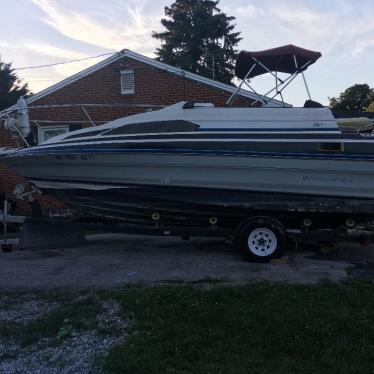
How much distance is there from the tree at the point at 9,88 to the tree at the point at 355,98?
69.3 feet

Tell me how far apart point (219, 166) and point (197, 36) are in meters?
29.7

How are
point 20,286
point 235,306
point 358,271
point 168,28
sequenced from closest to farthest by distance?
point 235,306 < point 20,286 < point 358,271 < point 168,28

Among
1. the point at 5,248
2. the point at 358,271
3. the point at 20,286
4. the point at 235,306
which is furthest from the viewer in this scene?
the point at 5,248

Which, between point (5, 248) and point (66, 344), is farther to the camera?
point (5, 248)

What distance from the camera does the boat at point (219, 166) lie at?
25.0 feet

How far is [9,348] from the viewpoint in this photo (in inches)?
186

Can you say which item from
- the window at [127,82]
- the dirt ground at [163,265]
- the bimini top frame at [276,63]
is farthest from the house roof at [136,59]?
the dirt ground at [163,265]

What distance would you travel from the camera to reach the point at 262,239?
7820 mm

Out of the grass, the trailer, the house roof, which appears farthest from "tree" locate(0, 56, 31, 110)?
the grass

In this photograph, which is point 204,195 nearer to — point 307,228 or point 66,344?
point 307,228

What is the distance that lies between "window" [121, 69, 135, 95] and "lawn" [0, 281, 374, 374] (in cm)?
915

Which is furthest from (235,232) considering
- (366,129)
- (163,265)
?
(366,129)

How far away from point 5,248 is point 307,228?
16.8ft

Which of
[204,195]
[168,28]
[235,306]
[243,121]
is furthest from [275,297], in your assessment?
[168,28]
